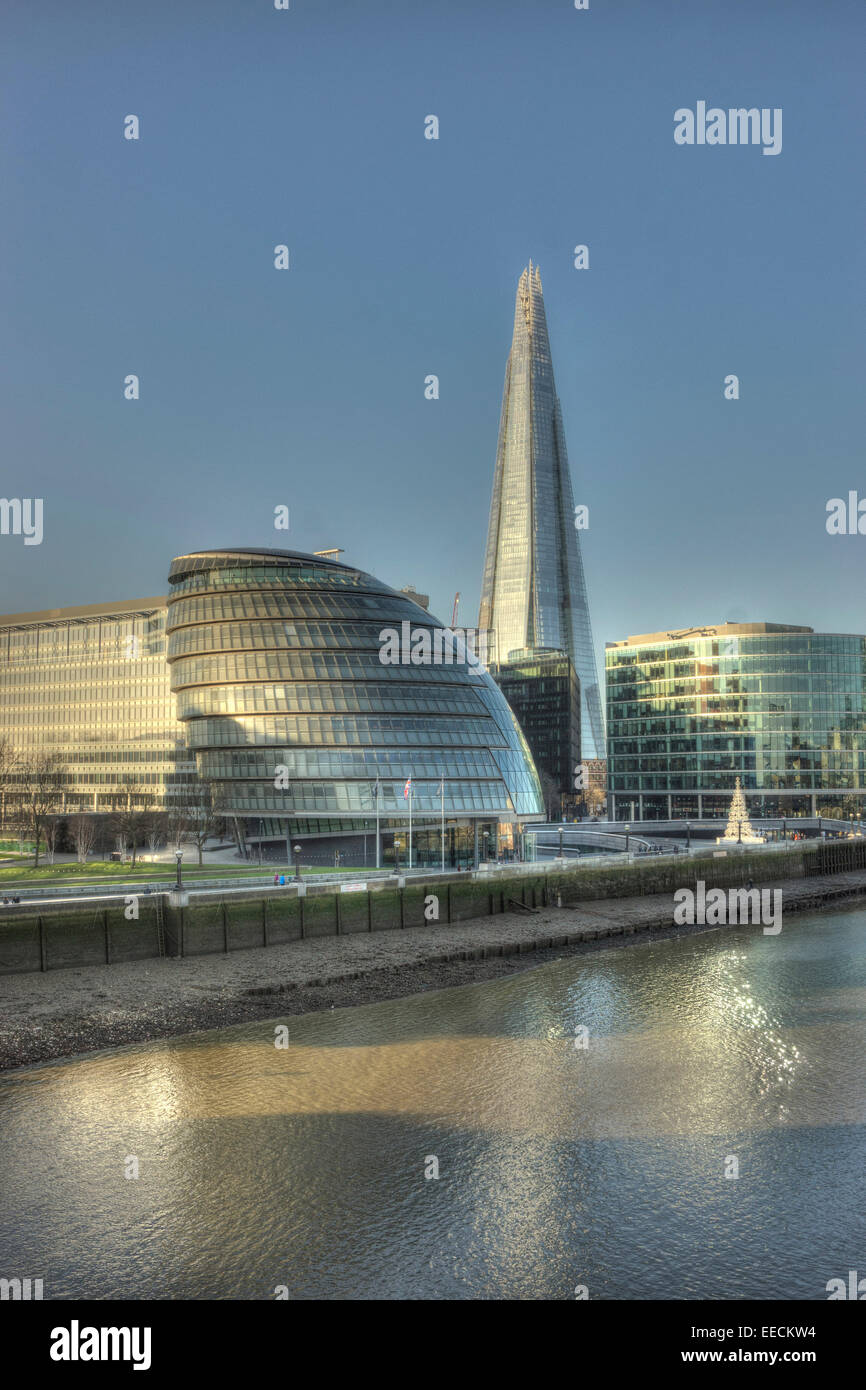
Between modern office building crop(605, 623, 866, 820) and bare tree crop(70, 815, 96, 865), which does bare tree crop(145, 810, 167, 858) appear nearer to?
bare tree crop(70, 815, 96, 865)

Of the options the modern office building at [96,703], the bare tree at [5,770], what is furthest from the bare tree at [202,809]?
the bare tree at [5,770]

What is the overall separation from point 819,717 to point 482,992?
373 ft

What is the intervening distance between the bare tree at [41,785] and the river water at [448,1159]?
57.4 m

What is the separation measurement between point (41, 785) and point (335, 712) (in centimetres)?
3483

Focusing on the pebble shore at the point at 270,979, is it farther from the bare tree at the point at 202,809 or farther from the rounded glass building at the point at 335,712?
the bare tree at the point at 202,809

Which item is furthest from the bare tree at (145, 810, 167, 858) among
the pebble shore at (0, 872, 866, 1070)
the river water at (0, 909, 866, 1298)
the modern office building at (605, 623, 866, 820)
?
the modern office building at (605, 623, 866, 820)

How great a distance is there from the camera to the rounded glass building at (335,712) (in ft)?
283

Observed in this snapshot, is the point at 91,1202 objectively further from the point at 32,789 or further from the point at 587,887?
the point at 32,789

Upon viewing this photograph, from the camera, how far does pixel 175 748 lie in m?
109

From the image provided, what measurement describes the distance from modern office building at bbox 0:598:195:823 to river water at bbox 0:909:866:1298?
73.8 meters

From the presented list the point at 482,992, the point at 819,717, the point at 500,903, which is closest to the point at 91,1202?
the point at 482,992

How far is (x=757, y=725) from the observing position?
5792 inches

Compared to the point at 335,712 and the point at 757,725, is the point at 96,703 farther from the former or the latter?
the point at 757,725

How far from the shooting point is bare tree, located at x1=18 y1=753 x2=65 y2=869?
92.4 meters
